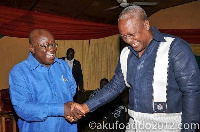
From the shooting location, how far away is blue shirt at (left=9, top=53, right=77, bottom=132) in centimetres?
216

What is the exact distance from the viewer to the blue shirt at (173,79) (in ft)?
5.80

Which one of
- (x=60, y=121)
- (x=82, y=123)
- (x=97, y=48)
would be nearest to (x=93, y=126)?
(x=82, y=123)

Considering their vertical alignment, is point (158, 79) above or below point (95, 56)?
below

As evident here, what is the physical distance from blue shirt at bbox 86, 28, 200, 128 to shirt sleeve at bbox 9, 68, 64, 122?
890mm

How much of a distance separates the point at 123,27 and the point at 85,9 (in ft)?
17.4

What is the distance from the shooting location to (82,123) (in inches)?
250

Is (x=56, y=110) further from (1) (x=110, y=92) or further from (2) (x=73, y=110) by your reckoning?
(1) (x=110, y=92)

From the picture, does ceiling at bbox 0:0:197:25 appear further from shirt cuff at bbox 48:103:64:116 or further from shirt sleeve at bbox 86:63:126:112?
shirt cuff at bbox 48:103:64:116

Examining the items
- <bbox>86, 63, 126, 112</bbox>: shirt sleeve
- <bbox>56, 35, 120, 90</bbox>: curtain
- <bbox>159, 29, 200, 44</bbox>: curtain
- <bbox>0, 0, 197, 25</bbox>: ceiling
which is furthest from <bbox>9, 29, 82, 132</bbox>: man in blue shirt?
<bbox>159, 29, 200, 44</bbox>: curtain

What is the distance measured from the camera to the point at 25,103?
7.11 ft

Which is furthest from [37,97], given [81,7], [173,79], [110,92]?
[81,7]

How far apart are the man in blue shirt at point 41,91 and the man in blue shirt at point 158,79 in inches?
29.9

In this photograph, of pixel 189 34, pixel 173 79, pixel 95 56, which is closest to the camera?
pixel 173 79

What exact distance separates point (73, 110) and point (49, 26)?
450 centimetres
